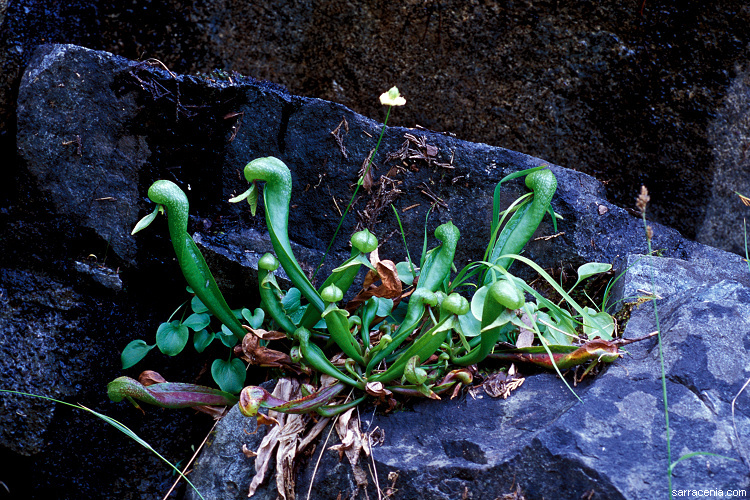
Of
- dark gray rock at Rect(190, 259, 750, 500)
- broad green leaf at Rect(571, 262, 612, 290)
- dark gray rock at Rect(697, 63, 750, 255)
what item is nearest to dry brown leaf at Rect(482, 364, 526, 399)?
dark gray rock at Rect(190, 259, 750, 500)

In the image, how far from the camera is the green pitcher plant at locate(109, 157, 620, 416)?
162 cm

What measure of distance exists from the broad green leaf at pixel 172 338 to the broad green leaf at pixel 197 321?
0.03m

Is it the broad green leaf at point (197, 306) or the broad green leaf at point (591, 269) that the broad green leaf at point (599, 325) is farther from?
the broad green leaf at point (197, 306)

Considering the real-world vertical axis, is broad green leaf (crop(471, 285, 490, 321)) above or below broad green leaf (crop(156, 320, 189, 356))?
above

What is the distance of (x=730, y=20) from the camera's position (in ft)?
8.46

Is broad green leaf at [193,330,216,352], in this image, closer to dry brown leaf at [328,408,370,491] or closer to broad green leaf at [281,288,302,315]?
broad green leaf at [281,288,302,315]

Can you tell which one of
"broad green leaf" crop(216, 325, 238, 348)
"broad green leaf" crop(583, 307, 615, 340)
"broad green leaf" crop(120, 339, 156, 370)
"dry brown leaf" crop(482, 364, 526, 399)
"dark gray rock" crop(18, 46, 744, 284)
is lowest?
"broad green leaf" crop(120, 339, 156, 370)

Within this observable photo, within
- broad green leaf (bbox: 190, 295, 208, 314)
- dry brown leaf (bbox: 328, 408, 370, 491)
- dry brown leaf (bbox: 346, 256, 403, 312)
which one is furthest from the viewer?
broad green leaf (bbox: 190, 295, 208, 314)

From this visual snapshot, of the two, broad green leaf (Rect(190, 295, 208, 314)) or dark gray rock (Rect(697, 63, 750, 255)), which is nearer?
broad green leaf (Rect(190, 295, 208, 314))

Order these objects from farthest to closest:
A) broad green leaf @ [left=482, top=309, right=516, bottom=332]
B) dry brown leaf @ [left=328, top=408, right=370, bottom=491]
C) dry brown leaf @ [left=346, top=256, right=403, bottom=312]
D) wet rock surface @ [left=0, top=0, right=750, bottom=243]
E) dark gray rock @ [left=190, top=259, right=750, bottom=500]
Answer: wet rock surface @ [left=0, top=0, right=750, bottom=243] < dry brown leaf @ [left=346, top=256, right=403, bottom=312] < dry brown leaf @ [left=328, top=408, right=370, bottom=491] < broad green leaf @ [left=482, top=309, right=516, bottom=332] < dark gray rock @ [left=190, top=259, right=750, bottom=500]

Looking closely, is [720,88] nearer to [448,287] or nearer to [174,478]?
[448,287]

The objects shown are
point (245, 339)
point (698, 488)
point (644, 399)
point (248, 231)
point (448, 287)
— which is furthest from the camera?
point (248, 231)

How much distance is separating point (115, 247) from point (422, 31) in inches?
70.2

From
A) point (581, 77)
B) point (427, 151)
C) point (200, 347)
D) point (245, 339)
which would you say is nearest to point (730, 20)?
point (581, 77)
